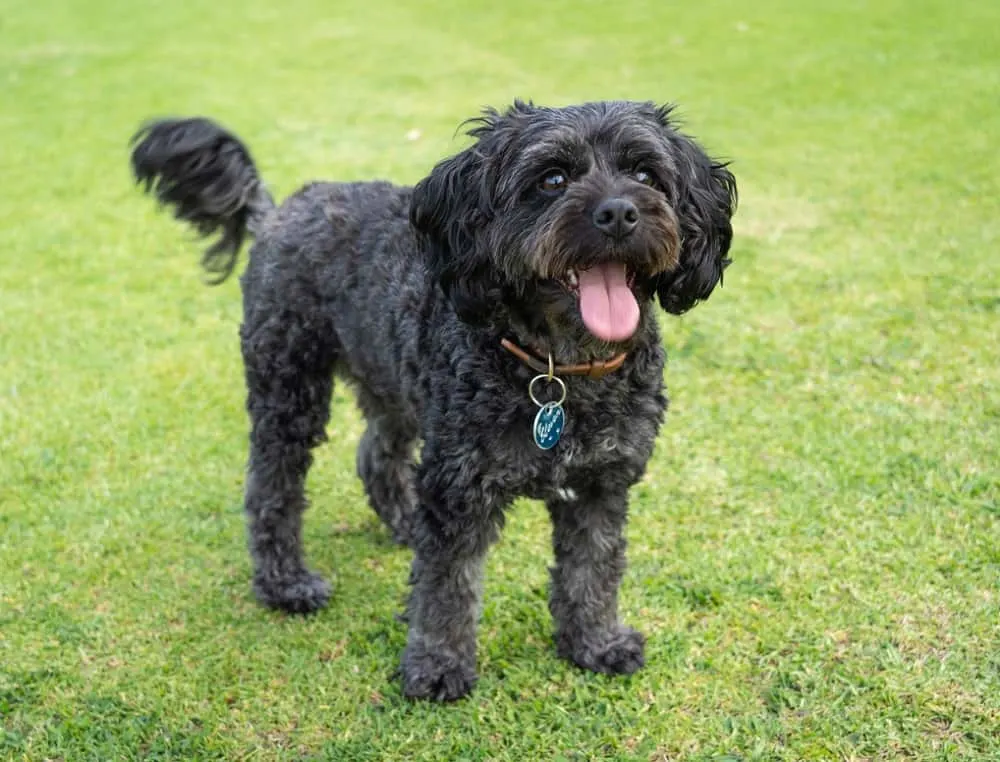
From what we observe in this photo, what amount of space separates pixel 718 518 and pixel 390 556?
157 cm

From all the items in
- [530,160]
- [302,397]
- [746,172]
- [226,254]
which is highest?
[530,160]

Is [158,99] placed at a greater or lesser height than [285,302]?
lesser

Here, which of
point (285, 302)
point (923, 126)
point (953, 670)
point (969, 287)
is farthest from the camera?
point (923, 126)

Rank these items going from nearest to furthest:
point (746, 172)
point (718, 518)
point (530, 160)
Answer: point (530, 160) < point (718, 518) < point (746, 172)

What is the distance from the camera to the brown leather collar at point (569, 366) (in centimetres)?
343

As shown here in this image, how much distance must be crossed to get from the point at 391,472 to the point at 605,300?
206 centimetres

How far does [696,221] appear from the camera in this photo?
3.41m

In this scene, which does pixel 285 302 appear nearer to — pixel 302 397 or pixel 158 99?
pixel 302 397

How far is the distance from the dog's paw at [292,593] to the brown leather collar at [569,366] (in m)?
1.69

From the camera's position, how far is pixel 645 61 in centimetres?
1450

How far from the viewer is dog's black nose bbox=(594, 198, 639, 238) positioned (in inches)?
119

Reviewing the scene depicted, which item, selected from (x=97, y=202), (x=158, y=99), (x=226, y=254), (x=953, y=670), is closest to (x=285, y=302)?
(x=226, y=254)

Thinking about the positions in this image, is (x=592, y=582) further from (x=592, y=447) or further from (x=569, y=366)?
(x=569, y=366)

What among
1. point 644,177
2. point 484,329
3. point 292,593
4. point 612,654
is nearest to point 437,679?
point 612,654
